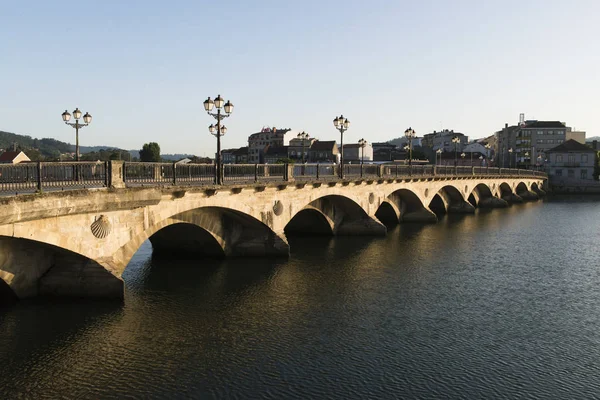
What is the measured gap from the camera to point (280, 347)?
54.7 ft

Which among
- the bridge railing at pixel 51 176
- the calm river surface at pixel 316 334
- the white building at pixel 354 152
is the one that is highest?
the white building at pixel 354 152

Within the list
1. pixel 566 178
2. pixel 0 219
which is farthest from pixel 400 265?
pixel 566 178

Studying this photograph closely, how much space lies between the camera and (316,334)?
17953mm

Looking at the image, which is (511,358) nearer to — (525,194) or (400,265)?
(400,265)

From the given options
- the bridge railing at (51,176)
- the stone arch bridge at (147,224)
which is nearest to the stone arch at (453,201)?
the stone arch bridge at (147,224)

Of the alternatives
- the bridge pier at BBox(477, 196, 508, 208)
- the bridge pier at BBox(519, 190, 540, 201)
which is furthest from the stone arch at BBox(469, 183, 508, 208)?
the bridge pier at BBox(519, 190, 540, 201)

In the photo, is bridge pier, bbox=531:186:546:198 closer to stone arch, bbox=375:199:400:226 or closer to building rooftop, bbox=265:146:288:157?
stone arch, bbox=375:199:400:226

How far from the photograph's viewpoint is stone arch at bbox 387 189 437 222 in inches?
2025

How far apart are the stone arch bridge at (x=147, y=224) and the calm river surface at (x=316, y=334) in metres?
1.12

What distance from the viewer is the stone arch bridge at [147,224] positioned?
1720 cm

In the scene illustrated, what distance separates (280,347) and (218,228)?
43.4 ft

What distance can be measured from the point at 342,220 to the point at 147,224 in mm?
22994

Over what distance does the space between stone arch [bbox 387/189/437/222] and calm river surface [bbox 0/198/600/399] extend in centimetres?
2126

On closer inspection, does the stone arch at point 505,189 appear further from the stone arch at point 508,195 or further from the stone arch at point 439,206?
the stone arch at point 439,206
